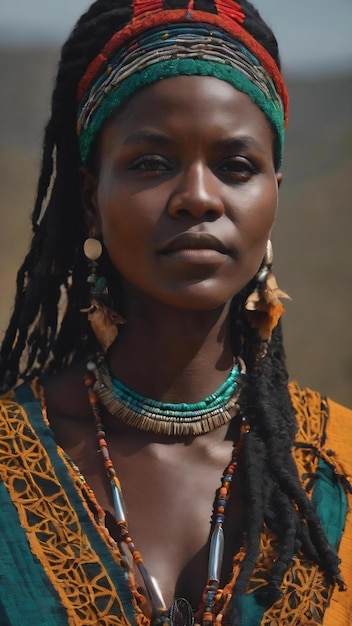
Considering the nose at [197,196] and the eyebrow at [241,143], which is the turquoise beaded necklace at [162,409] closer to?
the nose at [197,196]

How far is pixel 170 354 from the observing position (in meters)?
2.81

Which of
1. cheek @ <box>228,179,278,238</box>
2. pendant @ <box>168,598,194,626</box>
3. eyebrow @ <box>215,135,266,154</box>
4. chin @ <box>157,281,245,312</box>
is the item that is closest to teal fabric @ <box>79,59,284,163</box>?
eyebrow @ <box>215,135,266,154</box>

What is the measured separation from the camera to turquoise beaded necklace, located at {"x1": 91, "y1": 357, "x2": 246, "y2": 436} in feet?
9.17

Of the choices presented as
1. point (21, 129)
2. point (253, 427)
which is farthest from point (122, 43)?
point (21, 129)

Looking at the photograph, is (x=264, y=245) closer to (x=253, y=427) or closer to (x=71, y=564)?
(x=253, y=427)

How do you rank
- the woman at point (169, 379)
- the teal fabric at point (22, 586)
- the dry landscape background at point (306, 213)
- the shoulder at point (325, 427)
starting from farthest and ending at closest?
the dry landscape background at point (306, 213) → the shoulder at point (325, 427) → the woman at point (169, 379) → the teal fabric at point (22, 586)

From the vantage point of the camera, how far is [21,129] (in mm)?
19672

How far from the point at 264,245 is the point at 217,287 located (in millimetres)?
202

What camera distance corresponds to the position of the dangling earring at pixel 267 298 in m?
2.88

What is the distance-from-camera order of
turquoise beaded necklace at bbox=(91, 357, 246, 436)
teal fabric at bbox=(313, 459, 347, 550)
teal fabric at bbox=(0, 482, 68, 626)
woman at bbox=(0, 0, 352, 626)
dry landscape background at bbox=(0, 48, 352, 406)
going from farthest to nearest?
dry landscape background at bbox=(0, 48, 352, 406) → turquoise beaded necklace at bbox=(91, 357, 246, 436) → teal fabric at bbox=(313, 459, 347, 550) → woman at bbox=(0, 0, 352, 626) → teal fabric at bbox=(0, 482, 68, 626)

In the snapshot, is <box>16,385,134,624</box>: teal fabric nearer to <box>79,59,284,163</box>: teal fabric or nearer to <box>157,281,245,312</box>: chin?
<box>157,281,245,312</box>: chin

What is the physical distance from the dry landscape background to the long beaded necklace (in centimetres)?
A: 94

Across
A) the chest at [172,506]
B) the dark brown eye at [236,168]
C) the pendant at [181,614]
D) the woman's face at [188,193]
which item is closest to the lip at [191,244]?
the woman's face at [188,193]

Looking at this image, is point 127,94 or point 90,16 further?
point 90,16
